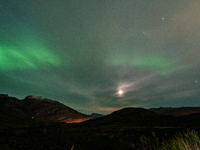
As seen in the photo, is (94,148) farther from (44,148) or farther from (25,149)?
(25,149)

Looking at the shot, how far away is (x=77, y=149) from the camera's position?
1880 cm

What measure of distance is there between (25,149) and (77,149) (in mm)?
8645

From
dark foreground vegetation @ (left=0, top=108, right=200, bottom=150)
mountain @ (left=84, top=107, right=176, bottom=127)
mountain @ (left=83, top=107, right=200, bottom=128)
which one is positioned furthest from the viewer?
mountain @ (left=84, top=107, right=176, bottom=127)

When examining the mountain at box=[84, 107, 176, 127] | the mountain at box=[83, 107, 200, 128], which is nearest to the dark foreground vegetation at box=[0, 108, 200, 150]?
the mountain at box=[83, 107, 200, 128]

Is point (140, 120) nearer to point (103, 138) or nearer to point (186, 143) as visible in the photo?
point (103, 138)

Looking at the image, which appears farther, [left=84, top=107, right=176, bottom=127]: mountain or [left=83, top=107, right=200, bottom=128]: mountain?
[left=84, top=107, right=176, bottom=127]: mountain


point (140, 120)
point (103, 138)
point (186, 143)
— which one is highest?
point (140, 120)

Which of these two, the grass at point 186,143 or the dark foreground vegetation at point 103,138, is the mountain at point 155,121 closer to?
the dark foreground vegetation at point 103,138

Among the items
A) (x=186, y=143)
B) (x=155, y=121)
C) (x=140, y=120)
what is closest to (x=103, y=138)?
(x=186, y=143)

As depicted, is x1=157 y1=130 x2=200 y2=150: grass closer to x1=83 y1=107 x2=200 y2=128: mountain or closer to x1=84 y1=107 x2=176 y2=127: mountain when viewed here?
x1=83 y1=107 x2=200 y2=128: mountain

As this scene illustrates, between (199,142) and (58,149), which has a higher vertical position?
(199,142)

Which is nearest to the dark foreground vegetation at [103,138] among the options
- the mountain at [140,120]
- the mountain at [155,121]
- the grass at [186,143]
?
the grass at [186,143]

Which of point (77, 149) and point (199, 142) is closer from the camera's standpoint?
point (199, 142)

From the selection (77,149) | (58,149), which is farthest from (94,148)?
(58,149)
